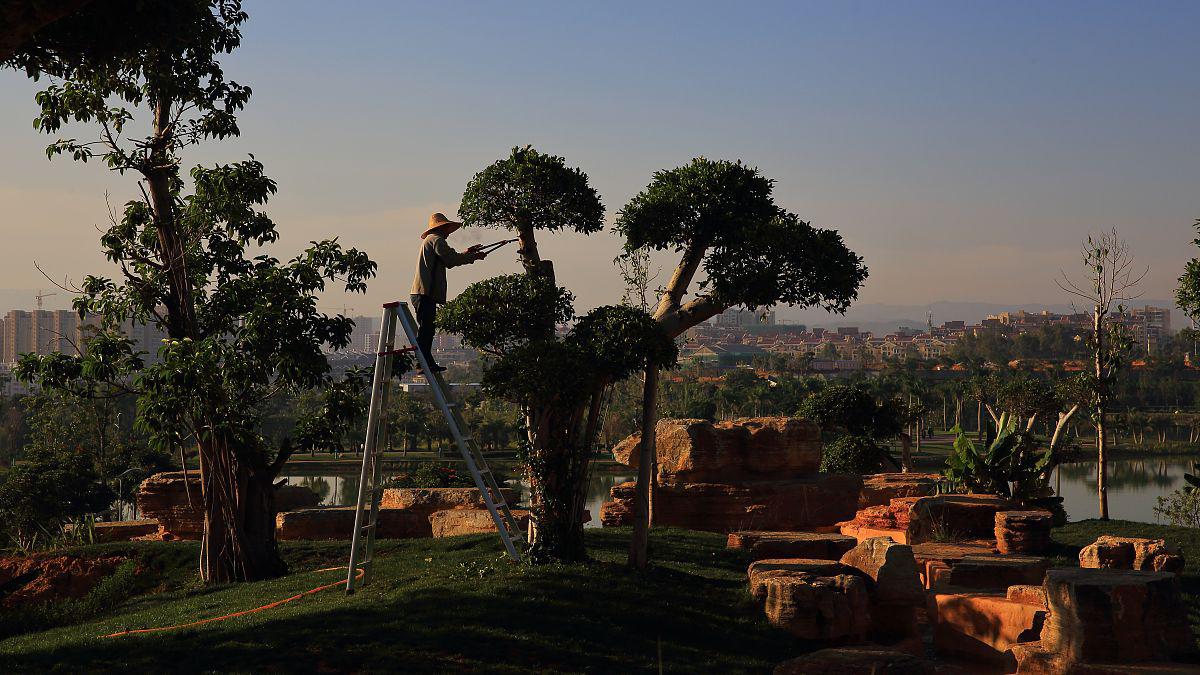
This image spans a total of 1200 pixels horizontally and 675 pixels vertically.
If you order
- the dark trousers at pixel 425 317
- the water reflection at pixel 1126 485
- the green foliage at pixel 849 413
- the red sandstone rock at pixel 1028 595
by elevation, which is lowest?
the water reflection at pixel 1126 485

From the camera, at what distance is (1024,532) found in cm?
1569

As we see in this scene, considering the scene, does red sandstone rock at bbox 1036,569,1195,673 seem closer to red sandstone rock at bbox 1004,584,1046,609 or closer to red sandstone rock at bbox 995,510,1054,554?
red sandstone rock at bbox 1004,584,1046,609

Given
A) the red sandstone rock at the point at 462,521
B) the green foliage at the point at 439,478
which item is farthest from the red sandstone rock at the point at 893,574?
the green foliage at the point at 439,478

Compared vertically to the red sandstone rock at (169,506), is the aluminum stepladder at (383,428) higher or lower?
higher

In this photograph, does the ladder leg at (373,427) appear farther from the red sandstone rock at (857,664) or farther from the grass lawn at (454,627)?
the red sandstone rock at (857,664)

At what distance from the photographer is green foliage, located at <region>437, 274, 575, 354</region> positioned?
1351 cm

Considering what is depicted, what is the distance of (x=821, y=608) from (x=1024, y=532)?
19.2ft

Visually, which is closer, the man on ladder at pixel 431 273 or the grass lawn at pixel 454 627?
the grass lawn at pixel 454 627

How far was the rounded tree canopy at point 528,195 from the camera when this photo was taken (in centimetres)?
1370

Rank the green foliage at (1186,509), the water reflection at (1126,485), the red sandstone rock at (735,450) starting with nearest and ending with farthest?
the red sandstone rock at (735,450)
the green foliage at (1186,509)
the water reflection at (1126,485)

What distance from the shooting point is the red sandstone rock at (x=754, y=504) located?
854 inches

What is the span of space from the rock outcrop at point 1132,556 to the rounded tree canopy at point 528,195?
768 centimetres

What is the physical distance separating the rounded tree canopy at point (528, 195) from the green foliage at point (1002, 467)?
35.2 ft

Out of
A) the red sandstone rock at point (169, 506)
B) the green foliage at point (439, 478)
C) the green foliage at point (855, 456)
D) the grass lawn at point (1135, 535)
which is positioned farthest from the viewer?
the green foliage at point (855, 456)
